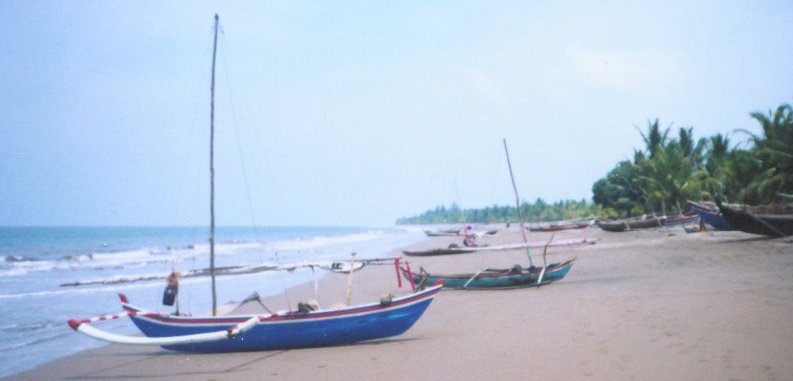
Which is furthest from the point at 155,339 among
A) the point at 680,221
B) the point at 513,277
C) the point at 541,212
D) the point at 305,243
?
the point at 541,212

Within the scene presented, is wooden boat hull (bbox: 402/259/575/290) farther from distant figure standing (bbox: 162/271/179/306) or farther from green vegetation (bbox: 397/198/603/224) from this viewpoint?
green vegetation (bbox: 397/198/603/224)

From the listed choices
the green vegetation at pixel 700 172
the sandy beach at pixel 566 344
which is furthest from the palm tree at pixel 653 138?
the sandy beach at pixel 566 344

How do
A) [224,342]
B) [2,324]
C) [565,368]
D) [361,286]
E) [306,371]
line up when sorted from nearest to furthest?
[565,368], [306,371], [224,342], [2,324], [361,286]

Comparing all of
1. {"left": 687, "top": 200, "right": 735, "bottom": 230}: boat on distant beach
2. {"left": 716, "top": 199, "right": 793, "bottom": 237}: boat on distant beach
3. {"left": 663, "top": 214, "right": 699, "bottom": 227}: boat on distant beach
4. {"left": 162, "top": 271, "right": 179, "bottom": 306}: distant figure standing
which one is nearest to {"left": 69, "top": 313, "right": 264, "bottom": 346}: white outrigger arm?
{"left": 162, "top": 271, "right": 179, "bottom": 306}: distant figure standing

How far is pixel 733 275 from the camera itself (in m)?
13.7

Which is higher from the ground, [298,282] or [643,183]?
[643,183]

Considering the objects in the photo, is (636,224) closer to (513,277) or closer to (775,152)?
(775,152)

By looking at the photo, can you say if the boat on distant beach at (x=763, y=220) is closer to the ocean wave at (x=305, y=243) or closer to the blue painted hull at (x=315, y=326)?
the blue painted hull at (x=315, y=326)

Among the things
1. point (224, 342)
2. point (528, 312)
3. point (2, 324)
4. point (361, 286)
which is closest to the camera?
point (224, 342)

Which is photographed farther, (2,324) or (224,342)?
(2,324)

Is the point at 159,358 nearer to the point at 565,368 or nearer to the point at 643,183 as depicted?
the point at 565,368

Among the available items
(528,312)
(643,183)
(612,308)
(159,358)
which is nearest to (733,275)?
(612,308)

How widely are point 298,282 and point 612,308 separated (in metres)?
14.7

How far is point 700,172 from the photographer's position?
36.8 meters
